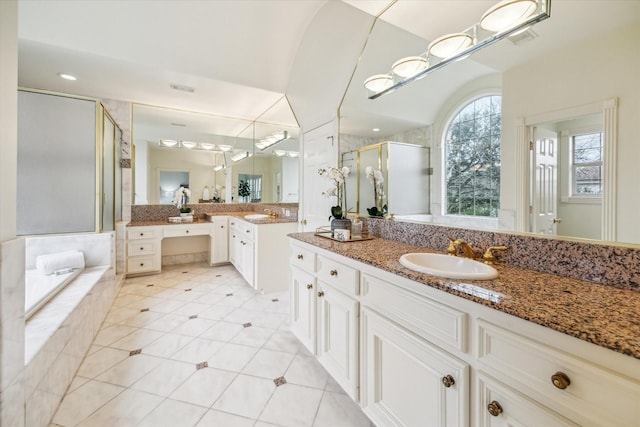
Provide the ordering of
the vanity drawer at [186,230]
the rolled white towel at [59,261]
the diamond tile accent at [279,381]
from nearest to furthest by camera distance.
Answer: the diamond tile accent at [279,381]
the rolled white towel at [59,261]
the vanity drawer at [186,230]

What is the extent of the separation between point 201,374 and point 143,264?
257cm

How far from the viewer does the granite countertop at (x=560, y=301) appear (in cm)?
60

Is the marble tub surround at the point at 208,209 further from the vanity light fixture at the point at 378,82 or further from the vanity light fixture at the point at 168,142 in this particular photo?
the vanity light fixture at the point at 378,82

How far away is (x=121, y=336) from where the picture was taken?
218 centimetres

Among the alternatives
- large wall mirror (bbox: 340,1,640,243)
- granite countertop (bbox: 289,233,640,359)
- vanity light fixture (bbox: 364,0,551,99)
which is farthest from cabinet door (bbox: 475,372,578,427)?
vanity light fixture (bbox: 364,0,551,99)

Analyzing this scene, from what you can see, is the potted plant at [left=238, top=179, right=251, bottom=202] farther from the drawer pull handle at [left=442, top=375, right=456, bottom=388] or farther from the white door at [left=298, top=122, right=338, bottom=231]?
the drawer pull handle at [left=442, top=375, right=456, bottom=388]

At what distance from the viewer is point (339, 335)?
150 cm

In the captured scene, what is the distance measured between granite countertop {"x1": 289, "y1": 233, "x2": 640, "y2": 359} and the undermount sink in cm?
2

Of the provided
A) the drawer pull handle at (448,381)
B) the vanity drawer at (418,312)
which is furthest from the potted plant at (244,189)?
the drawer pull handle at (448,381)

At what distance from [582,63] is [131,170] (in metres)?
4.55

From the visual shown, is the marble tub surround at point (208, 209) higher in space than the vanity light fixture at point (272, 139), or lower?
lower

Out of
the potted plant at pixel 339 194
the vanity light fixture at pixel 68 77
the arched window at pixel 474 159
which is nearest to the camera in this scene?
the arched window at pixel 474 159

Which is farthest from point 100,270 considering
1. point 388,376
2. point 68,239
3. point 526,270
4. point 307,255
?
point 526,270

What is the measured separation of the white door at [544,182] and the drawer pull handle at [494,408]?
2.49 ft
